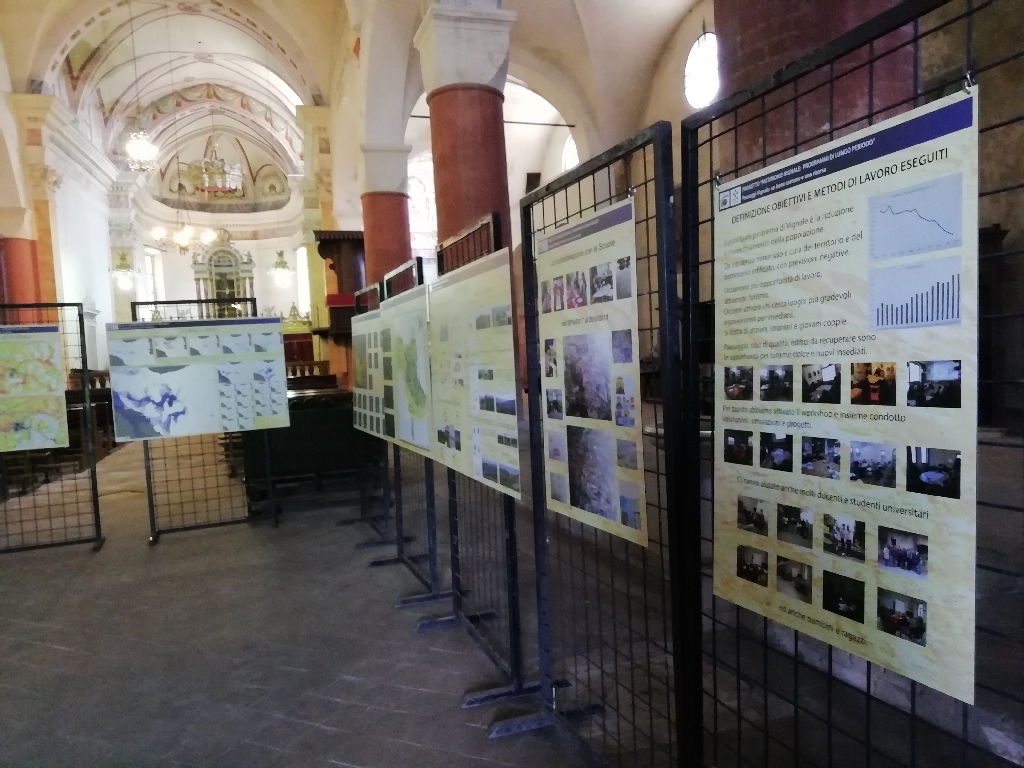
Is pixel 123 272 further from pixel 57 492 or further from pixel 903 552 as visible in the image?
pixel 903 552

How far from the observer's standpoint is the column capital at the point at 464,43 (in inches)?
204

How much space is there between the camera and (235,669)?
3254mm

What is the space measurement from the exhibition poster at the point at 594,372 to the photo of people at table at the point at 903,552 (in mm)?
655

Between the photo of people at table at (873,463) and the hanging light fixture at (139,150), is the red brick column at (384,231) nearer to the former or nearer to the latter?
the hanging light fixture at (139,150)

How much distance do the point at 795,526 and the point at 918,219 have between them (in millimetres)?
628

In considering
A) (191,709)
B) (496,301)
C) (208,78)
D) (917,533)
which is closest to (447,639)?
(191,709)

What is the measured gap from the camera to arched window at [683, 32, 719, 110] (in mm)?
10945

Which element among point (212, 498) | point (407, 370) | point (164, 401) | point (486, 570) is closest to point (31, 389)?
point (164, 401)

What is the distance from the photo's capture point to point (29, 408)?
16.9 feet

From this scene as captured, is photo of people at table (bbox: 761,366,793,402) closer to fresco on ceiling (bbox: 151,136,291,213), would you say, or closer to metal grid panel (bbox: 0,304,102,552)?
metal grid panel (bbox: 0,304,102,552)

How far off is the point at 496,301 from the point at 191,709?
2.17m

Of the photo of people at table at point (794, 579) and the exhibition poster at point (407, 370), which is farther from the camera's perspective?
the exhibition poster at point (407, 370)

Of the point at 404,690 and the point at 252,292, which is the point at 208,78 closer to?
the point at 252,292

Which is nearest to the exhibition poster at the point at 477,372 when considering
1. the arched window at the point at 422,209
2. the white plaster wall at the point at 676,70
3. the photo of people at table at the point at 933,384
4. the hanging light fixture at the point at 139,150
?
the photo of people at table at the point at 933,384
